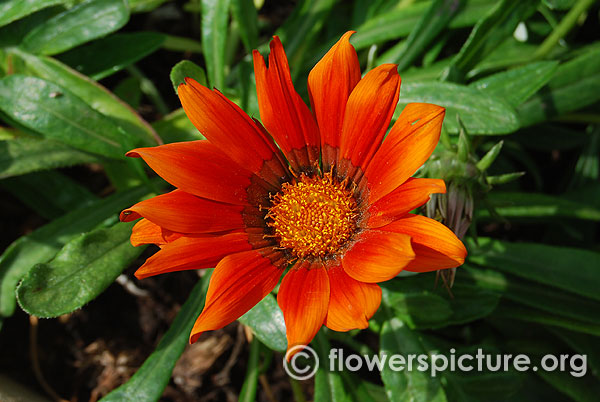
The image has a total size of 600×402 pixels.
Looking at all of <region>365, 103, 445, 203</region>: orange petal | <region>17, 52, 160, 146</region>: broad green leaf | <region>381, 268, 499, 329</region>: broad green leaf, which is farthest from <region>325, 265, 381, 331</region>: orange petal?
<region>17, 52, 160, 146</region>: broad green leaf

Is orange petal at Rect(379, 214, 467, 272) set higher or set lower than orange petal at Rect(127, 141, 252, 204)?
lower

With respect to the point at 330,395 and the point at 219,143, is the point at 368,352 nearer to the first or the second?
the point at 330,395

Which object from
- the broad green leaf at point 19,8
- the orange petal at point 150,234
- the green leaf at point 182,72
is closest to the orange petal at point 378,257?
the orange petal at point 150,234

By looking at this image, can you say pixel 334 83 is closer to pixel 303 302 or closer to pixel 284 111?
pixel 284 111

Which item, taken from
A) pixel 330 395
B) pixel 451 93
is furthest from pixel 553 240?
pixel 330 395

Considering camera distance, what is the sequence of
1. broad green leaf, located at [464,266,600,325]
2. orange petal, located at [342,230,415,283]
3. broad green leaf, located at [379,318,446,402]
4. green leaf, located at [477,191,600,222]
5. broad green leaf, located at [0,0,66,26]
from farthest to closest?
green leaf, located at [477,191,600,222]
broad green leaf, located at [464,266,600,325]
broad green leaf, located at [0,0,66,26]
broad green leaf, located at [379,318,446,402]
orange petal, located at [342,230,415,283]

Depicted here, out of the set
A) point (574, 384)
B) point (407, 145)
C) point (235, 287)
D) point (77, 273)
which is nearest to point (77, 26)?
point (77, 273)

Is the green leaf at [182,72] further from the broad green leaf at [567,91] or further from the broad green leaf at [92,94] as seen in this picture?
the broad green leaf at [567,91]

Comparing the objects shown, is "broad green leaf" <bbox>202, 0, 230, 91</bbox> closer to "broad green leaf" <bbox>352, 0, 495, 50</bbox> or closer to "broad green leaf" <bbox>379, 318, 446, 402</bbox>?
"broad green leaf" <bbox>352, 0, 495, 50</bbox>
